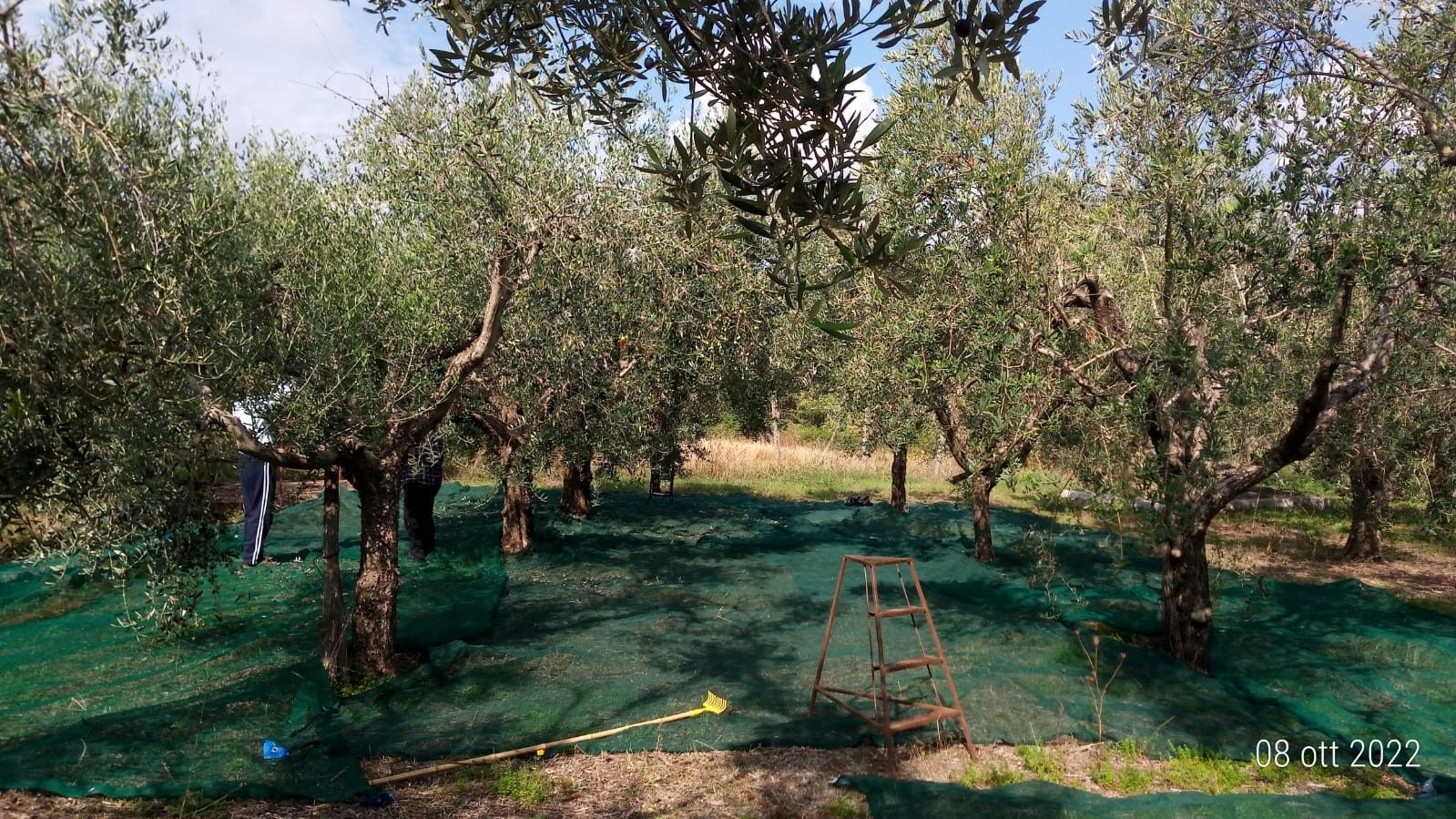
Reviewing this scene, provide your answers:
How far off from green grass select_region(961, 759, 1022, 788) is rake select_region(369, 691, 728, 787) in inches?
82.5

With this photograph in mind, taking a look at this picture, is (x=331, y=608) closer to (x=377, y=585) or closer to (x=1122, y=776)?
(x=377, y=585)

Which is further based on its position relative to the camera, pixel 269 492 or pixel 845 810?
pixel 269 492

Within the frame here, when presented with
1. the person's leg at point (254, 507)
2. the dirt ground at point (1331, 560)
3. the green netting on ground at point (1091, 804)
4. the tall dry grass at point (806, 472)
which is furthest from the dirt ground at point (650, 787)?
the tall dry grass at point (806, 472)

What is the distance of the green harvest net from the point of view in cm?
716

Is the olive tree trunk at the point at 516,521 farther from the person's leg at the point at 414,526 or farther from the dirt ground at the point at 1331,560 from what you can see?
the dirt ground at the point at 1331,560

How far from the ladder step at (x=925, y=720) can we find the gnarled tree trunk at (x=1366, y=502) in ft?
34.4

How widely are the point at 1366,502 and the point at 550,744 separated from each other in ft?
49.2

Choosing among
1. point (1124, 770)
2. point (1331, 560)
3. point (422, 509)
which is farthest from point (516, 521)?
point (1331, 560)

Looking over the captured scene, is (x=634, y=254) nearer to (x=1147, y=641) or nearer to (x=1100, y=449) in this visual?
(x=1100, y=449)

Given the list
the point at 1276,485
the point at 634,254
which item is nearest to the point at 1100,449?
the point at 1276,485

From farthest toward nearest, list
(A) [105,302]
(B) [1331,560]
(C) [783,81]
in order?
(B) [1331,560] < (A) [105,302] < (C) [783,81]

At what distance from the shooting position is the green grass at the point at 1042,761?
23.6 feet

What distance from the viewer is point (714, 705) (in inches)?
315

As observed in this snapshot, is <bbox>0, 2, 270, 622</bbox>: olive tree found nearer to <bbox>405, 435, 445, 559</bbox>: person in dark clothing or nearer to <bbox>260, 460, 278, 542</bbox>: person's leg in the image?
<bbox>260, 460, 278, 542</bbox>: person's leg
